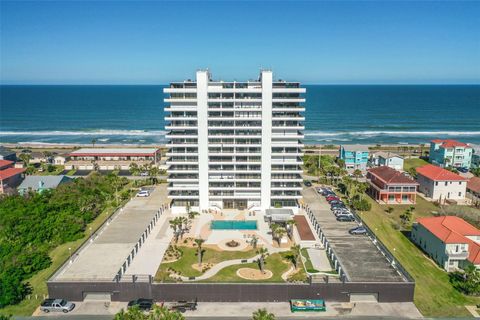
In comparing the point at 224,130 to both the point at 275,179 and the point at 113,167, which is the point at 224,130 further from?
the point at 113,167

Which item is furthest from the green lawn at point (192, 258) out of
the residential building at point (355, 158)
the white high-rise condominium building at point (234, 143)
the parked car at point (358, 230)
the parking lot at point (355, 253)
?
the residential building at point (355, 158)

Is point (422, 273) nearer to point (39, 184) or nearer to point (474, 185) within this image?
point (474, 185)

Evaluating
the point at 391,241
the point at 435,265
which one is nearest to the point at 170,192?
the point at 391,241

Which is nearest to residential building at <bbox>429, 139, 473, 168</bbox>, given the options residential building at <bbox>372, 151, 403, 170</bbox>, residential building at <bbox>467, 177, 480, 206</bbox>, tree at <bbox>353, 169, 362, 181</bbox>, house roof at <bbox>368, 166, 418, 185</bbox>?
residential building at <bbox>372, 151, 403, 170</bbox>

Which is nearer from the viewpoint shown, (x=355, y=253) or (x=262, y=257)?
(x=262, y=257)

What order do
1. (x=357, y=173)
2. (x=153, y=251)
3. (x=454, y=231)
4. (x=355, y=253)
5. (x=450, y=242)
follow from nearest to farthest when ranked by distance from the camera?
(x=450, y=242)
(x=454, y=231)
(x=355, y=253)
(x=153, y=251)
(x=357, y=173)

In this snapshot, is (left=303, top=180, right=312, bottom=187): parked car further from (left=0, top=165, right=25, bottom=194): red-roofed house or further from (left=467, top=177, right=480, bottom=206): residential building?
(left=0, top=165, right=25, bottom=194): red-roofed house

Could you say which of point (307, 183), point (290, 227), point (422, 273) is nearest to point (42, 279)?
point (290, 227)
